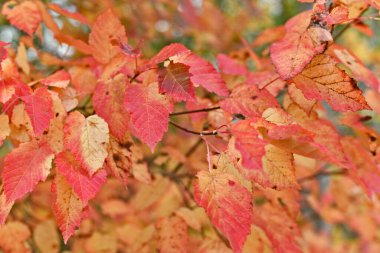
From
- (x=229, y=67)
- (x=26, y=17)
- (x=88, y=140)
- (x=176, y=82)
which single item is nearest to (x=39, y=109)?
(x=88, y=140)

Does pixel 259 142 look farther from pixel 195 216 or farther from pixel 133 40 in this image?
pixel 133 40

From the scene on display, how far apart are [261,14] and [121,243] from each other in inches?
98.2

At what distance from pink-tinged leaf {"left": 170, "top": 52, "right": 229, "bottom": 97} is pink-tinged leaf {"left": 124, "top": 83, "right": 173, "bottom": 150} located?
0.20ft

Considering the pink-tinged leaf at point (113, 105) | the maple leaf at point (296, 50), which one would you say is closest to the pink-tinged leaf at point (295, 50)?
the maple leaf at point (296, 50)

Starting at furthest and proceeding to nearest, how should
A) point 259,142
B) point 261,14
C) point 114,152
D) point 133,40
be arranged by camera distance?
point 261,14
point 133,40
point 114,152
point 259,142

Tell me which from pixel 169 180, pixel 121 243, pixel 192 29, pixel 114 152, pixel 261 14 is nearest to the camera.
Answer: pixel 114 152

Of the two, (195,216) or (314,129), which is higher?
(314,129)

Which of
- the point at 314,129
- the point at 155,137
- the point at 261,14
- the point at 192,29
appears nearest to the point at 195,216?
the point at 314,129

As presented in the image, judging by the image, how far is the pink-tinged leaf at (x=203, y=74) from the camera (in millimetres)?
800

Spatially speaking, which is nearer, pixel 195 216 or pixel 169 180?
pixel 195 216

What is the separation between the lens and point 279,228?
1096mm

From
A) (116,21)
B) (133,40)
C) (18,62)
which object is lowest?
(133,40)

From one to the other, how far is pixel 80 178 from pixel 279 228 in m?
0.53

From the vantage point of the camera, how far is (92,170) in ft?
2.46
